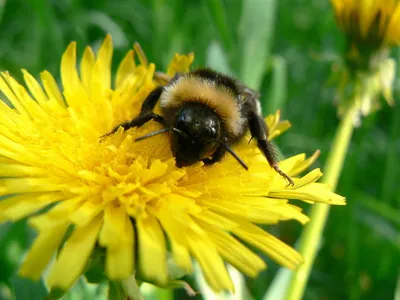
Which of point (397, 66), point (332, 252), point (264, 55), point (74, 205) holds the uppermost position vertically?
point (74, 205)

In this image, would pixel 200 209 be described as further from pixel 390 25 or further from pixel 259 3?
pixel 259 3

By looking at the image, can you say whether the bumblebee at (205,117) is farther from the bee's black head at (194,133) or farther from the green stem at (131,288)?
the green stem at (131,288)

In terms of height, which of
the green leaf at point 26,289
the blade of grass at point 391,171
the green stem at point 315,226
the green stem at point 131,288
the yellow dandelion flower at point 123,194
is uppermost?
the yellow dandelion flower at point 123,194

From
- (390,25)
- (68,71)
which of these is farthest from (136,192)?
(390,25)

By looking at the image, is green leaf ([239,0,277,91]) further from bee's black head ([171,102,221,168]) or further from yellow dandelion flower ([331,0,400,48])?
bee's black head ([171,102,221,168])

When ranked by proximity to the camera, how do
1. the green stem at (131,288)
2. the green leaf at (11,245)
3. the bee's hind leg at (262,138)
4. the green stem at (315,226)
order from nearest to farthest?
the green stem at (131,288) → the bee's hind leg at (262,138) → the green stem at (315,226) → the green leaf at (11,245)

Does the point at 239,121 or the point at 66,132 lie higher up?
the point at 66,132

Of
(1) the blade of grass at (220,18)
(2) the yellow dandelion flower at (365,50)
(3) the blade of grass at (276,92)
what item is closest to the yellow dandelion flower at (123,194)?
(2) the yellow dandelion flower at (365,50)
